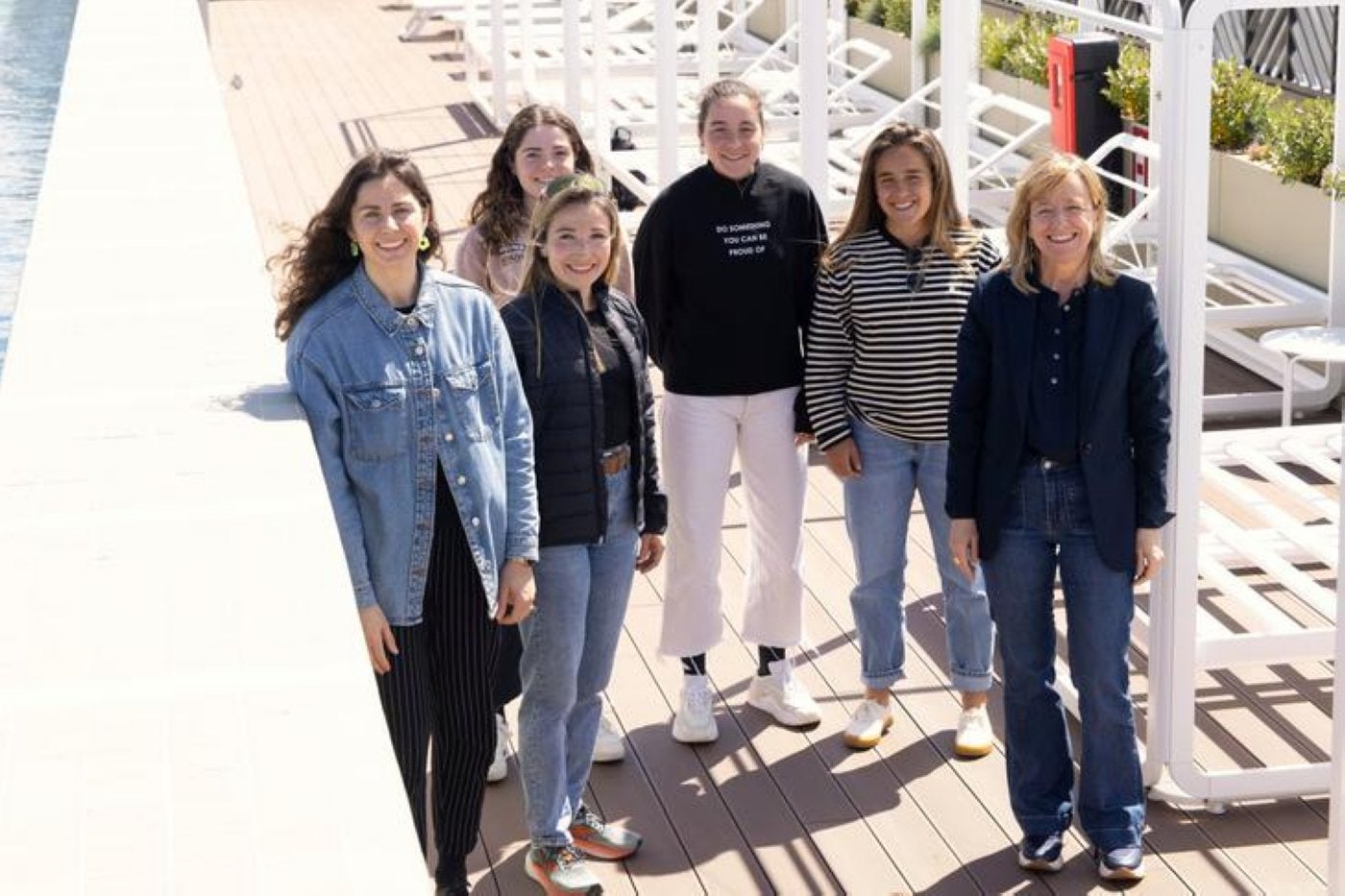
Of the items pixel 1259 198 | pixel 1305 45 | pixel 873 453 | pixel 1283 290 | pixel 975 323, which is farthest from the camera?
pixel 1305 45

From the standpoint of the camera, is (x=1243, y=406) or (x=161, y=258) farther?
(x=1243, y=406)

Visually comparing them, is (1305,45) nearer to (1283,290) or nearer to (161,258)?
(1283,290)

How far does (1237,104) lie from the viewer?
332 inches

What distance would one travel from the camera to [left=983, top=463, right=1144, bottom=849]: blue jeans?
3.94 meters

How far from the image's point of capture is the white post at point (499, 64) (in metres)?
13.2

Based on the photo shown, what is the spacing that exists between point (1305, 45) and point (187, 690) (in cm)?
852

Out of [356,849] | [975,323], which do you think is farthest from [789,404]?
[356,849]

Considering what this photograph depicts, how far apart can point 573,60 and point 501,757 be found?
22.7 ft

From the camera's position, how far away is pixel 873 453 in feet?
14.9

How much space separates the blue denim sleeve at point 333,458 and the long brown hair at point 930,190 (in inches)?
54.4

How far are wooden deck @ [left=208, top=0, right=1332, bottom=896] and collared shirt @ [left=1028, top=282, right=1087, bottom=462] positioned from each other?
841 millimetres

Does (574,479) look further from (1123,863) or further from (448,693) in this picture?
(1123,863)

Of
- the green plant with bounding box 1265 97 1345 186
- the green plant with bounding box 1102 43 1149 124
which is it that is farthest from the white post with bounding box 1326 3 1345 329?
the green plant with bounding box 1102 43 1149 124

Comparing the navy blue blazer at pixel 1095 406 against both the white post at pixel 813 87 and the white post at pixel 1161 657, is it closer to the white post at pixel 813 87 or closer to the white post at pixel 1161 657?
the white post at pixel 1161 657
